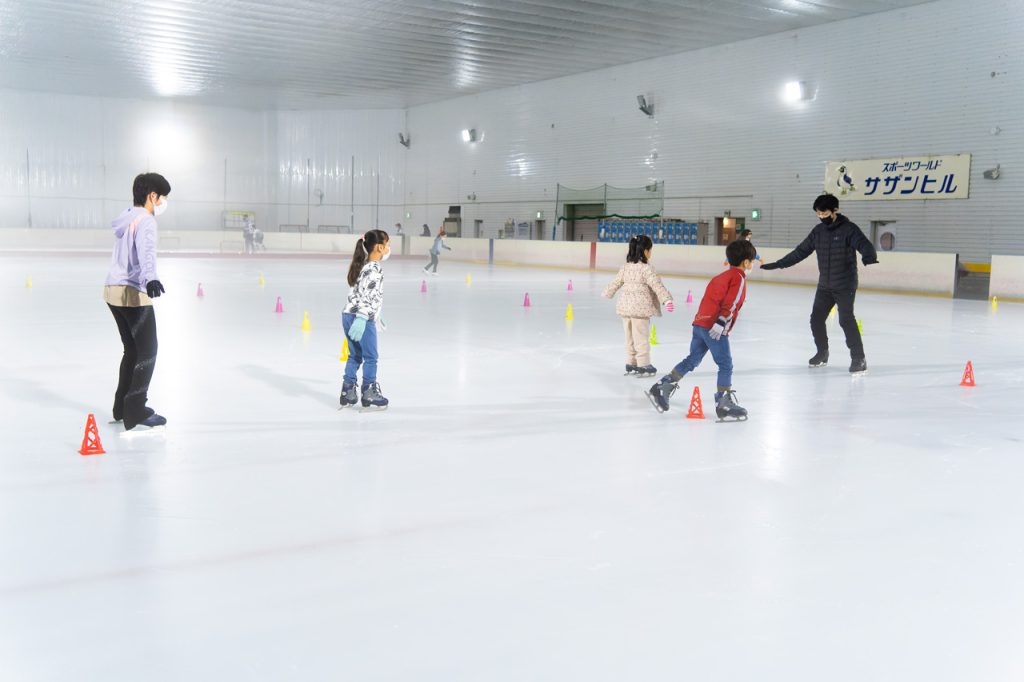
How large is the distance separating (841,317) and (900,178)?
15.2 m

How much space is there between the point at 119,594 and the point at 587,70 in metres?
30.0

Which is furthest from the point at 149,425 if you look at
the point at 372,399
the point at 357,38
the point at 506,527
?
the point at 357,38

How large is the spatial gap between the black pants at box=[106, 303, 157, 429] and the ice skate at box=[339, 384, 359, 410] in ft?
4.37

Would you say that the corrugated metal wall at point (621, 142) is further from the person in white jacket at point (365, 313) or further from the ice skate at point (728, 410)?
the person in white jacket at point (365, 313)

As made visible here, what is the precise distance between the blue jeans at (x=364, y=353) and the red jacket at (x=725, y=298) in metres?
2.29

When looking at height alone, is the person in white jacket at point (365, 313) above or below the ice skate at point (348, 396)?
above

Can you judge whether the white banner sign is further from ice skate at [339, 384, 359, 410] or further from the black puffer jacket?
ice skate at [339, 384, 359, 410]

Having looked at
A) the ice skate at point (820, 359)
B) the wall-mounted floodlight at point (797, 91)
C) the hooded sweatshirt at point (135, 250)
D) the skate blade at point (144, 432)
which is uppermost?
the wall-mounted floodlight at point (797, 91)

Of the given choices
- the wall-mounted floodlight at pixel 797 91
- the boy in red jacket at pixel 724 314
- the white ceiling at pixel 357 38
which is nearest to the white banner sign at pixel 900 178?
the wall-mounted floodlight at pixel 797 91

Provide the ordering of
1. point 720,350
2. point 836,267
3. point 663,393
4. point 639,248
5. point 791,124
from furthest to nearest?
point 791,124 → point 836,267 → point 639,248 → point 663,393 → point 720,350

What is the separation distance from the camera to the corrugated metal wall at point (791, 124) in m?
20.3

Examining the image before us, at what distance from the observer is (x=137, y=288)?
5.46 metres

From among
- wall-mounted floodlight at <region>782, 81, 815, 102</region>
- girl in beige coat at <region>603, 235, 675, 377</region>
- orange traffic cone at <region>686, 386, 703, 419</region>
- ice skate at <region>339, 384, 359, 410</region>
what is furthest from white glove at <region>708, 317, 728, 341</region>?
wall-mounted floodlight at <region>782, 81, 815, 102</region>

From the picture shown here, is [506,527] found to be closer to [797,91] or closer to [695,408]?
[695,408]
